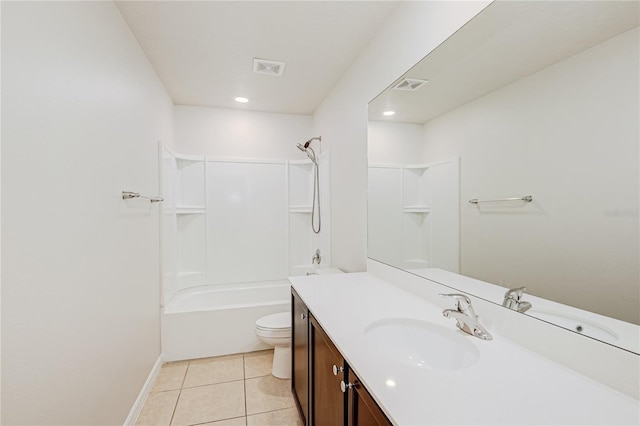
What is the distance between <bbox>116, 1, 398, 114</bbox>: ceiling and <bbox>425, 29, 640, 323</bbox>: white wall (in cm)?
115

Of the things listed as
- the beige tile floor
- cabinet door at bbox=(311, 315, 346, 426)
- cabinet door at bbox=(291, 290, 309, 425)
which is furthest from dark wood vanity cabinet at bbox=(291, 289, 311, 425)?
the beige tile floor

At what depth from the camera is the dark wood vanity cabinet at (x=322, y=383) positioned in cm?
87

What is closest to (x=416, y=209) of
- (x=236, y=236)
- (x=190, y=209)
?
(x=236, y=236)

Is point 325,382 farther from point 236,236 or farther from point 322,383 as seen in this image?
point 236,236

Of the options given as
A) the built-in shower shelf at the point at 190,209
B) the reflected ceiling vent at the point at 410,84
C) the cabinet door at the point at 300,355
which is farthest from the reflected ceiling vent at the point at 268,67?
the cabinet door at the point at 300,355

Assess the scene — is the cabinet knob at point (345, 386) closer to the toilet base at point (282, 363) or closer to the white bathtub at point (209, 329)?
the toilet base at point (282, 363)

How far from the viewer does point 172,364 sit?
8.48 feet

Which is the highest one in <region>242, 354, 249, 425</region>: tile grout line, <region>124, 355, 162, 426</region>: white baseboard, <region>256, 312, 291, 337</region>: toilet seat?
<region>256, 312, 291, 337</region>: toilet seat

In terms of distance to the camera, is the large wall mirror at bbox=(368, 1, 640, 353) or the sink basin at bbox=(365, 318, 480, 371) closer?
the large wall mirror at bbox=(368, 1, 640, 353)

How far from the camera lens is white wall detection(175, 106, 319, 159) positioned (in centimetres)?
328

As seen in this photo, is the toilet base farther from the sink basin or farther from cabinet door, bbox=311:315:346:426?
the sink basin

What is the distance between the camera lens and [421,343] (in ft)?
3.88

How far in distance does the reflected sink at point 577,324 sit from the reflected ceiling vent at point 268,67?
236 centimetres

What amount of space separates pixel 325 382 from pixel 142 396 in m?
1.62
